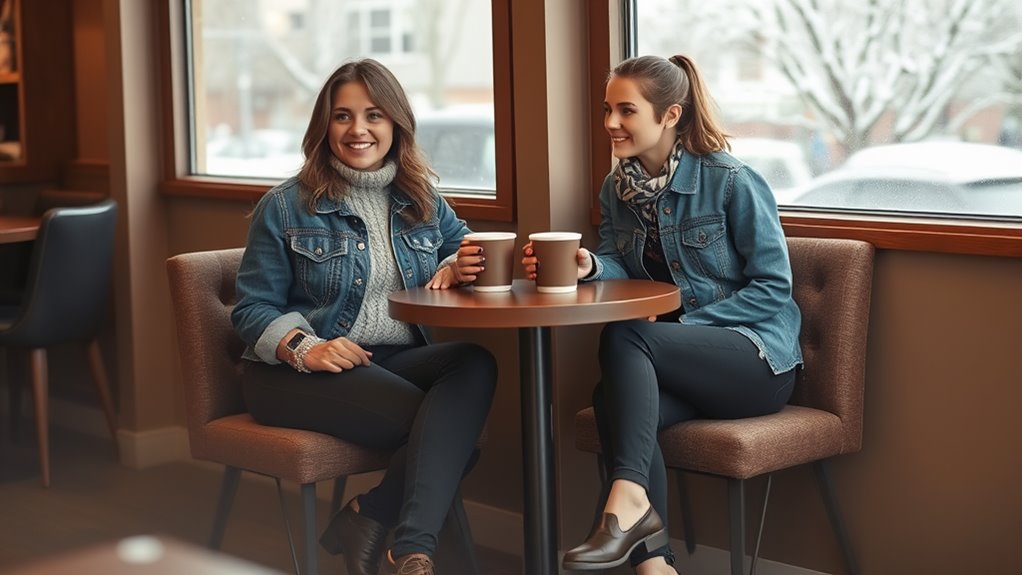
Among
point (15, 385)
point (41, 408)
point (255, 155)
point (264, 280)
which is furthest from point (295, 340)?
point (15, 385)

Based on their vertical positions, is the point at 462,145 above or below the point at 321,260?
above

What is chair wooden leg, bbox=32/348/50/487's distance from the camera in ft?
13.6

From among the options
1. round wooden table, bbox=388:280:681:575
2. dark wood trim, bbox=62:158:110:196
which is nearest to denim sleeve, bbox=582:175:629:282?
round wooden table, bbox=388:280:681:575

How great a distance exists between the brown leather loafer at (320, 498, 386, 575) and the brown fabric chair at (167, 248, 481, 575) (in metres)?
0.06

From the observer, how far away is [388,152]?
9.84 ft

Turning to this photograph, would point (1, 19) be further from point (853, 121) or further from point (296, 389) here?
point (853, 121)

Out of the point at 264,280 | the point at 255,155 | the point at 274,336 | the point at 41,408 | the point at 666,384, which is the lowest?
the point at 41,408

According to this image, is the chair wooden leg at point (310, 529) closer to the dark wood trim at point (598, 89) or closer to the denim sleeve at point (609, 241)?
the denim sleeve at point (609, 241)

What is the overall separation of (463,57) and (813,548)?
156 cm

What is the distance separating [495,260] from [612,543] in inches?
23.4

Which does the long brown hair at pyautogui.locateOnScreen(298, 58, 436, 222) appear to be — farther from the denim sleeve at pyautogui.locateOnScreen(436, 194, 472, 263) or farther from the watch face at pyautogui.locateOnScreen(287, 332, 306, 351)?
the watch face at pyautogui.locateOnScreen(287, 332, 306, 351)

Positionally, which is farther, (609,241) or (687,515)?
(687,515)

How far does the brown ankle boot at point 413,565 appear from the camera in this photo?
2.48 meters

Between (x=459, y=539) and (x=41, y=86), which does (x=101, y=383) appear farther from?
(x=459, y=539)
